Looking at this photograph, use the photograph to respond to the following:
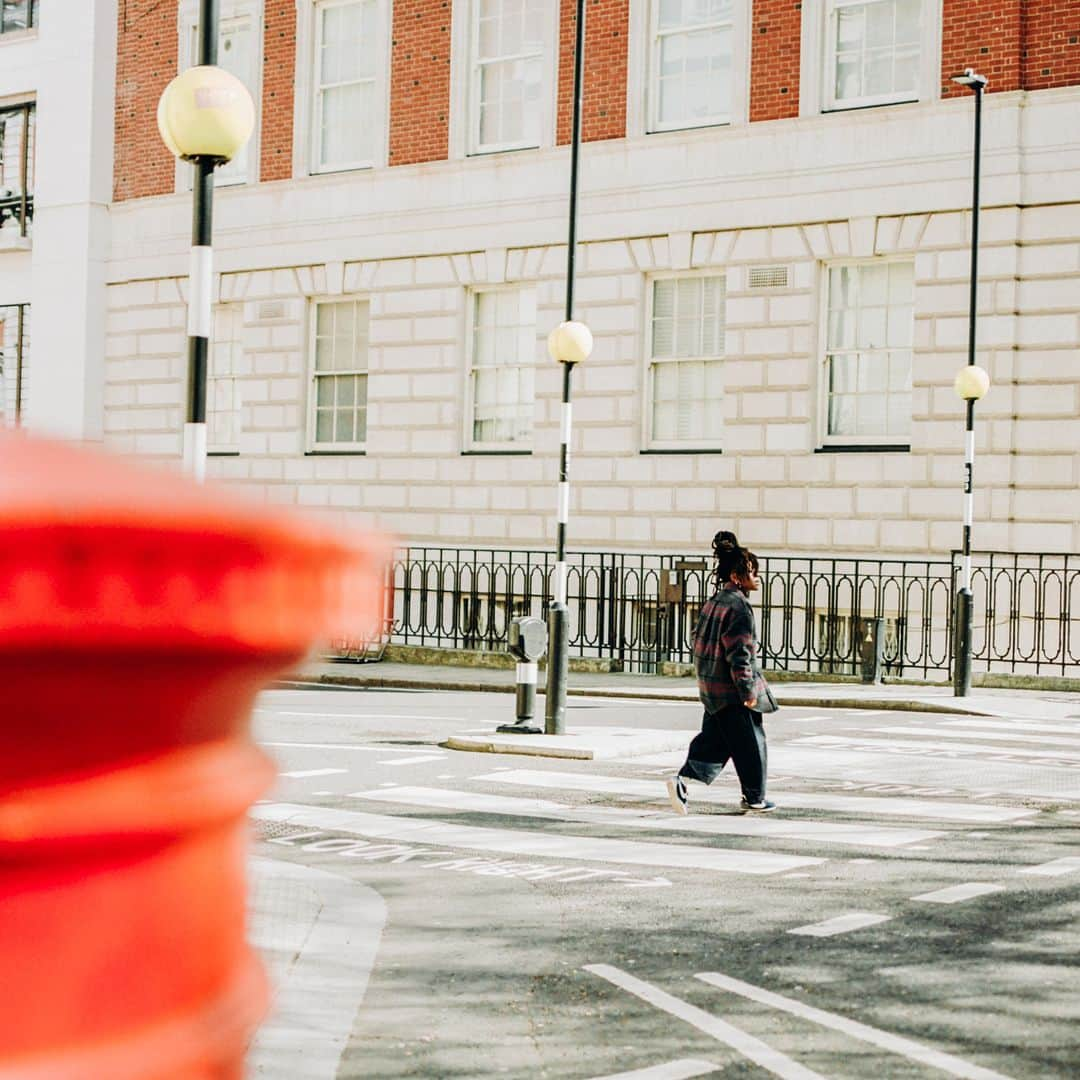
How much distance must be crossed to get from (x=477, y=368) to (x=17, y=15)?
12.5m

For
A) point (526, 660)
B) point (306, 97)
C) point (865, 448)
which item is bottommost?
point (526, 660)

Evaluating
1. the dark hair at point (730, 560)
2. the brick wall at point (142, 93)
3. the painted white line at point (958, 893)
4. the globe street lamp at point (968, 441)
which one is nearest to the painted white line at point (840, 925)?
the painted white line at point (958, 893)

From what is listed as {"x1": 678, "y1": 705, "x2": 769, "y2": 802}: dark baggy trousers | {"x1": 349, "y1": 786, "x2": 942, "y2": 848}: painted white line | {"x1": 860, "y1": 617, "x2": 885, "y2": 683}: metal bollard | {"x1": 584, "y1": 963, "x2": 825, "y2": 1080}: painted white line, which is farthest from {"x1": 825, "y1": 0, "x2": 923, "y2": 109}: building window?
{"x1": 584, "y1": 963, "x2": 825, "y2": 1080}: painted white line

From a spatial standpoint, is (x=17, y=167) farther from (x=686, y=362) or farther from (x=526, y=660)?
(x=526, y=660)

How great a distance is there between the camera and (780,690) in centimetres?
2161

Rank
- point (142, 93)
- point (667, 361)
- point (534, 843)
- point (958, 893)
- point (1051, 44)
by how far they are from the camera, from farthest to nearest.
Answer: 1. point (142, 93)
2. point (667, 361)
3. point (1051, 44)
4. point (534, 843)
5. point (958, 893)

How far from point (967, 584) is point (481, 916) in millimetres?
13885

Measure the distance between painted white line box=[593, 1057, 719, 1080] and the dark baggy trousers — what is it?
606cm

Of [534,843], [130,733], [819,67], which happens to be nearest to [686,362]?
[819,67]

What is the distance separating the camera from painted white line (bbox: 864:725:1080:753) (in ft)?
54.0

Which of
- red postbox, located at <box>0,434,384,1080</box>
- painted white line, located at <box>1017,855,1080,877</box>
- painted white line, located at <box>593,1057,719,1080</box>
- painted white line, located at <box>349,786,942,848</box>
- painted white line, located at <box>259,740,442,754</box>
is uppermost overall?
red postbox, located at <box>0,434,384,1080</box>

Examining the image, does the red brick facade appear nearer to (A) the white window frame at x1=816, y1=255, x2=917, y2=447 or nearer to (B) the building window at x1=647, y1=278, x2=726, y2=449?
A: (A) the white window frame at x1=816, y1=255, x2=917, y2=447

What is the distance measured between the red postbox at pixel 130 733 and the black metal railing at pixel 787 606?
875 inches

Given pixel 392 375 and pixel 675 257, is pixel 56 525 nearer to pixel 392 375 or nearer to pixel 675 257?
pixel 675 257
